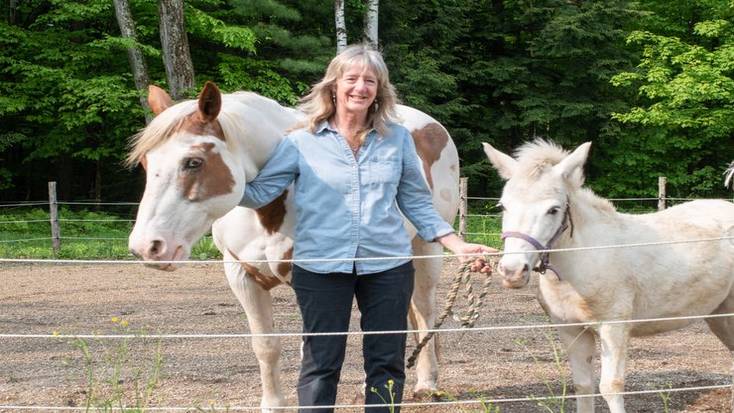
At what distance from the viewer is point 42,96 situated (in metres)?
17.8

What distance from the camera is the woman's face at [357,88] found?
2971 mm

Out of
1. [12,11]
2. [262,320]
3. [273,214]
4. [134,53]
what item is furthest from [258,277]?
[12,11]

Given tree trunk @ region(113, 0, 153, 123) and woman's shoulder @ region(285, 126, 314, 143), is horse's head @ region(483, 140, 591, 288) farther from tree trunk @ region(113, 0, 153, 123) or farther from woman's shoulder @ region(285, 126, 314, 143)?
tree trunk @ region(113, 0, 153, 123)

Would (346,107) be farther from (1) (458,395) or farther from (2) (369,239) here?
(1) (458,395)

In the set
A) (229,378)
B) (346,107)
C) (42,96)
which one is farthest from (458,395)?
(42,96)

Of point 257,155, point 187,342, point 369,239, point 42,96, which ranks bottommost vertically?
point 187,342

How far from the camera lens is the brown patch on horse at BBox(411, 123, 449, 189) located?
5082 millimetres

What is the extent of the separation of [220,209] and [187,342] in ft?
12.4

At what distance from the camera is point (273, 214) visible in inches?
141

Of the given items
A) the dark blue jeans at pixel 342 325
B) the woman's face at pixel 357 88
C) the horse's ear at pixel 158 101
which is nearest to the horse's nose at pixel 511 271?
the dark blue jeans at pixel 342 325

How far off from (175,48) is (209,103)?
13030mm

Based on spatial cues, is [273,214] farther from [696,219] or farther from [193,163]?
[696,219]

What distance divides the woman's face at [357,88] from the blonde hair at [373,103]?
3 centimetres

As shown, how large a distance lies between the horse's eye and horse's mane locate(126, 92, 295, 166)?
129mm
